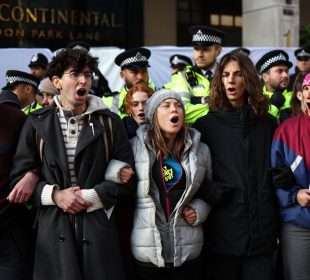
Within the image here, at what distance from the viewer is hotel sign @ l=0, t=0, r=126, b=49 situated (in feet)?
40.7

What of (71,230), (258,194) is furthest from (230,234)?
(71,230)

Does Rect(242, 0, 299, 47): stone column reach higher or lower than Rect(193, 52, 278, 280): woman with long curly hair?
higher

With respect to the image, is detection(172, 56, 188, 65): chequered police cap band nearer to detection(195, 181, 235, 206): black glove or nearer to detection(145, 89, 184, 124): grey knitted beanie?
detection(145, 89, 184, 124): grey knitted beanie

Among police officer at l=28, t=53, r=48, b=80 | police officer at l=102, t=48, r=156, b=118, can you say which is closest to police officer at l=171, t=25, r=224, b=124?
police officer at l=102, t=48, r=156, b=118

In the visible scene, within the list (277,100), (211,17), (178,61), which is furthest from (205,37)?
(211,17)

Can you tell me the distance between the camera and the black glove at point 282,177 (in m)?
3.31

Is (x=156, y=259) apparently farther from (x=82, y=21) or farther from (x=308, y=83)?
(x=82, y=21)

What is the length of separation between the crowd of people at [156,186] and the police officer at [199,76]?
236 millimetres

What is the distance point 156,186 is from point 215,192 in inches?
16.2

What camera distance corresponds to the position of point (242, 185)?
3.41 m

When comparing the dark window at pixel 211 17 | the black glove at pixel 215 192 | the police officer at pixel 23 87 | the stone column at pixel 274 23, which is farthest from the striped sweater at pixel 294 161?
the dark window at pixel 211 17

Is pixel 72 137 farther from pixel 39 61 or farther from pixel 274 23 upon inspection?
pixel 274 23

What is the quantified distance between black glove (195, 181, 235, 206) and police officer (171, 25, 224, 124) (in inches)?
29.3

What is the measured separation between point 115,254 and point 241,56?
1703 mm
